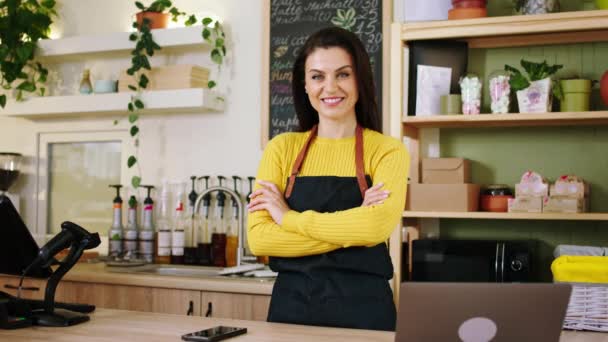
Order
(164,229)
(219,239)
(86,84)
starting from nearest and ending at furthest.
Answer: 1. (219,239)
2. (164,229)
3. (86,84)

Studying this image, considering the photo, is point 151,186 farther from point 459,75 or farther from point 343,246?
point 343,246

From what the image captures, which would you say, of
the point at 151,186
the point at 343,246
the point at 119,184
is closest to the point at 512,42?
the point at 343,246

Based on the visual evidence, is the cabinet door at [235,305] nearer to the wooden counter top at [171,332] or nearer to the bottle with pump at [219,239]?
the bottle with pump at [219,239]

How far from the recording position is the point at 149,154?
3.92 m

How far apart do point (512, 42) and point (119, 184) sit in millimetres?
2197

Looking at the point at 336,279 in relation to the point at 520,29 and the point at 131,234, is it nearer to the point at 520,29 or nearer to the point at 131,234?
the point at 520,29

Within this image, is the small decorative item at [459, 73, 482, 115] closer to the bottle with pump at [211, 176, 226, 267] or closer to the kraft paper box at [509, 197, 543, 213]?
the kraft paper box at [509, 197, 543, 213]

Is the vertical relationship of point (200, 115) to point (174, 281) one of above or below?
above

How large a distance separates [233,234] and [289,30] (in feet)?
3.46

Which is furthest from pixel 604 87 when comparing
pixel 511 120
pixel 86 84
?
pixel 86 84

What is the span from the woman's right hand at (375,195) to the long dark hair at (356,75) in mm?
242

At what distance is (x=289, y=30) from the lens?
11.8ft

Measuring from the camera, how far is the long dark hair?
7.02ft

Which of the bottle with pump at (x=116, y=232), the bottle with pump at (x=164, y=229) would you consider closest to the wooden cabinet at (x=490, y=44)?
the bottle with pump at (x=164, y=229)
